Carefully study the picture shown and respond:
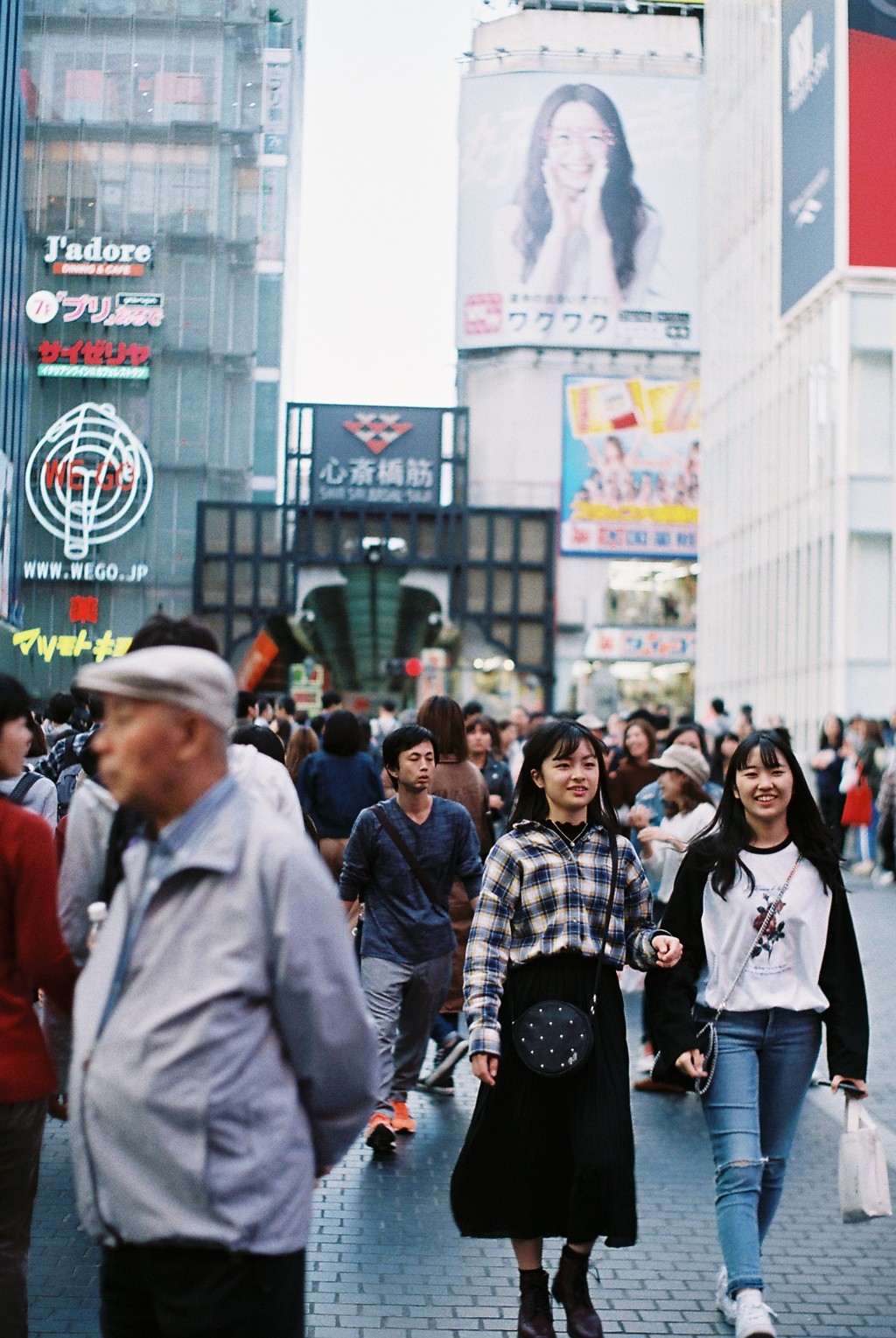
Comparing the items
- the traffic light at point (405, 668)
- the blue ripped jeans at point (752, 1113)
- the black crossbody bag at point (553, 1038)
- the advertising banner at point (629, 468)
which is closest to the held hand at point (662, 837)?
the blue ripped jeans at point (752, 1113)

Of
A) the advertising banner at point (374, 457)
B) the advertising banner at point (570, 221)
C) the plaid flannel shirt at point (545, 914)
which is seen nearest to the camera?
the plaid flannel shirt at point (545, 914)

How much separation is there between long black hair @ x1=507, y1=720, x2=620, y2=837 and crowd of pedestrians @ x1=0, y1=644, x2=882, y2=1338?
0.04ft

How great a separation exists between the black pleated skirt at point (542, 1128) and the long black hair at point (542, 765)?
42 centimetres

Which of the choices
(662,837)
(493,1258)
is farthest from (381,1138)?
(662,837)

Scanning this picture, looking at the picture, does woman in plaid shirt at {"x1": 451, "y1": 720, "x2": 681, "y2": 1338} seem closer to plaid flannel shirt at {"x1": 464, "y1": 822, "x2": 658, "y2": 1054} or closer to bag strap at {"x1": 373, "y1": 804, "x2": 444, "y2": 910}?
plaid flannel shirt at {"x1": 464, "y1": 822, "x2": 658, "y2": 1054}

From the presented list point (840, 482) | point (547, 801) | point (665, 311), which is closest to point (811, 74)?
point (840, 482)

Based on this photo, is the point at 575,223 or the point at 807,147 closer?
the point at 807,147

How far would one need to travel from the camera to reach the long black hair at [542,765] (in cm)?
464

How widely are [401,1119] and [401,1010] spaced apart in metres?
0.46

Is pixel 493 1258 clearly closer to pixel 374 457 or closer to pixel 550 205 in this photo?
pixel 374 457

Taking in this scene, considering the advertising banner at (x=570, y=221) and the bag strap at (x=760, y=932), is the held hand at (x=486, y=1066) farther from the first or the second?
the advertising banner at (x=570, y=221)

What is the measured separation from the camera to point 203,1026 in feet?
8.12

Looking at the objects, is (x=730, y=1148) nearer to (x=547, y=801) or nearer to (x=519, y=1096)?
(x=519, y=1096)

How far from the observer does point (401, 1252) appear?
5.32 meters
